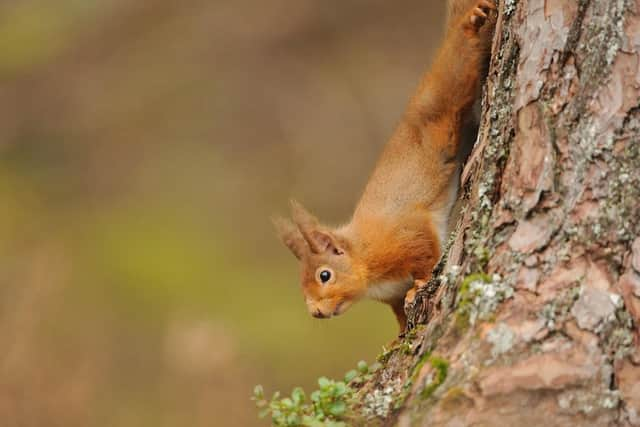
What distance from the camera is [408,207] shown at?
3.95 metres

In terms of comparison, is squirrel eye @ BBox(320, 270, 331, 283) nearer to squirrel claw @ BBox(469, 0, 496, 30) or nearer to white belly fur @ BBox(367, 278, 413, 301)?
white belly fur @ BBox(367, 278, 413, 301)

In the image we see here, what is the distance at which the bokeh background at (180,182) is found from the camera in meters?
6.08

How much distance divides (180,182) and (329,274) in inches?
175

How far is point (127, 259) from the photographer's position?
7.62 meters

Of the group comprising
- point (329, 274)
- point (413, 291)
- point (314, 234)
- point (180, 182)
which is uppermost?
point (180, 182)

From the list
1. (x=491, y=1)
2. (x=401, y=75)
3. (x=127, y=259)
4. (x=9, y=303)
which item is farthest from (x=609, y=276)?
(x=401, y=75)

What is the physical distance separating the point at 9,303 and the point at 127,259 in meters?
1.67

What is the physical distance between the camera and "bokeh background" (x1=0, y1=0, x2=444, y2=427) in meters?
6.08

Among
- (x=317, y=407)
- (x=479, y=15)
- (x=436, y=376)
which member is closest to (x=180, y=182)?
(x=479, y=15)

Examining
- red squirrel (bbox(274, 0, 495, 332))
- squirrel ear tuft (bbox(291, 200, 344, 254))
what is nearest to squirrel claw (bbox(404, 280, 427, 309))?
red squirrel (bbox(274, 0, 495, 332))

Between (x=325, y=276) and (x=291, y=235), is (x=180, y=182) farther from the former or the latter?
(x=325, y=276)

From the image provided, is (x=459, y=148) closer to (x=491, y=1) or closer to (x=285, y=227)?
(x=491, y=1)

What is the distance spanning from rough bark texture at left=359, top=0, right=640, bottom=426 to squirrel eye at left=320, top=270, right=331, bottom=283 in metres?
1.38

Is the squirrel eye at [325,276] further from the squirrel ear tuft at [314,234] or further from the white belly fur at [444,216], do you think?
the white belly fur at [444,216]
